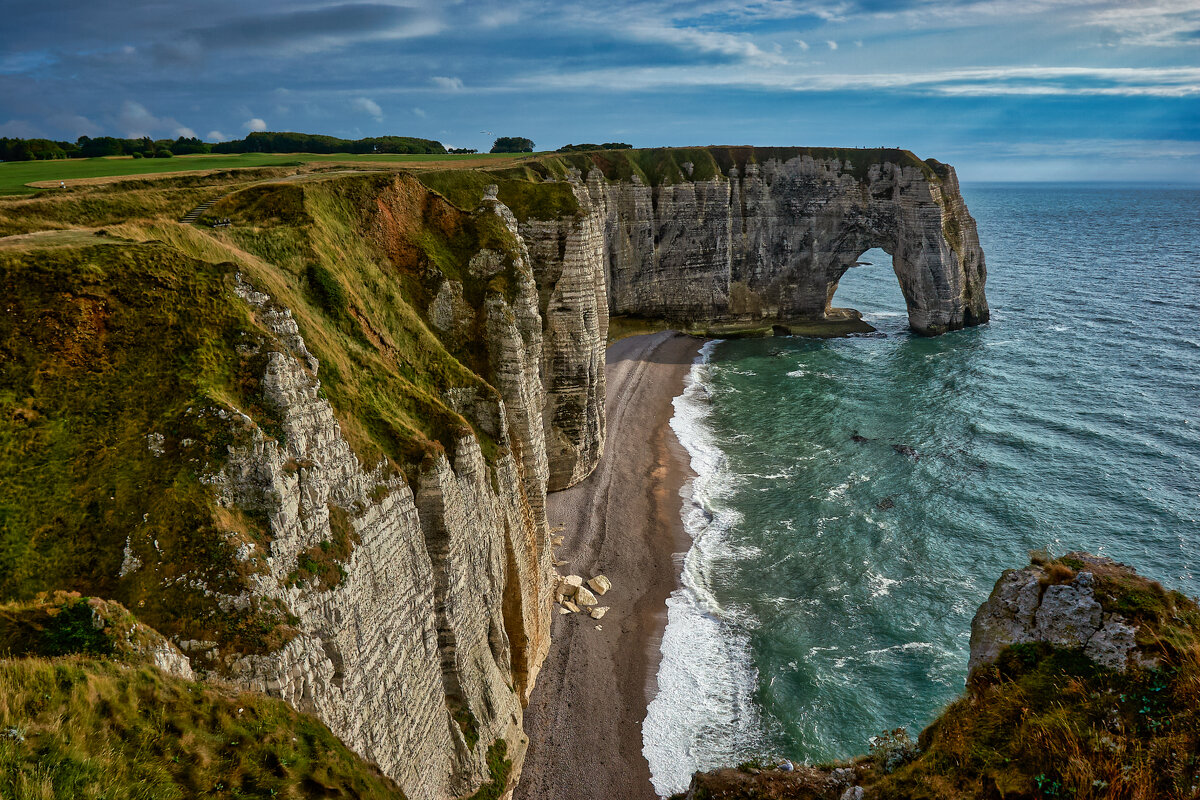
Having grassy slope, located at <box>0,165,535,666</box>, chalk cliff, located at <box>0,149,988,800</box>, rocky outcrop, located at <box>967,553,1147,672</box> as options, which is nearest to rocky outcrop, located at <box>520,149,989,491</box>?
chalk cliff, located at <box>0,149,988,800</box>

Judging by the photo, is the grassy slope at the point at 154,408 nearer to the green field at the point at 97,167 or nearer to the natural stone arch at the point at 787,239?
the green field at the point at 97,167

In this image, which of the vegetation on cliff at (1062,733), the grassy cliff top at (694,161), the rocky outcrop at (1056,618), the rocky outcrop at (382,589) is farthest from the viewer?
the grassy cliff top at (694,161)

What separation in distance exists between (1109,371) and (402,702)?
233ft

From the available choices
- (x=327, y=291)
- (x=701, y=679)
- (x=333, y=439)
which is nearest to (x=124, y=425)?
(x=333, y=439)

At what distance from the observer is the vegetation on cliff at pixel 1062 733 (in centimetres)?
916

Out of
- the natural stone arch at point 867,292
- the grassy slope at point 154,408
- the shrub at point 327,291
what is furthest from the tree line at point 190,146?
the natural stone arch at point 867,292

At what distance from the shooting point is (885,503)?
42.4 metres

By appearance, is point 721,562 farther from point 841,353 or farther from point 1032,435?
point 841,353

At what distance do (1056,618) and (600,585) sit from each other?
25372 mm

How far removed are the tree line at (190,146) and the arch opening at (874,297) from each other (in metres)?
61.7

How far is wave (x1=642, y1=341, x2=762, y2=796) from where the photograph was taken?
2588 centimetres

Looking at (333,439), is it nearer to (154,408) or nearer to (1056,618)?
(154,408)

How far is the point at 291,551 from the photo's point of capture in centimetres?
1457

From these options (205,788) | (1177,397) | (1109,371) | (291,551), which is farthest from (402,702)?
(1109,371)
